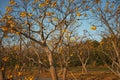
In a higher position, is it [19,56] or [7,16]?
[7,16]

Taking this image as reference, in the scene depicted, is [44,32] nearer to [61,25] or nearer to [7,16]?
[61,25]

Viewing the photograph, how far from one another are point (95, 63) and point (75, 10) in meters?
34.0

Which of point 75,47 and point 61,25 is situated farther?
point 75,47

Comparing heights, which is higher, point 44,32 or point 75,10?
point 75,10

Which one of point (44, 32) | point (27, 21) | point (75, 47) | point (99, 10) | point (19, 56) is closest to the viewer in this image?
point (99, 10)

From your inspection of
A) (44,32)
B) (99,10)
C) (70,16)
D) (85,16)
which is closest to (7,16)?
(44,32)

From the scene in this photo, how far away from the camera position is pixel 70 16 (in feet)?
20.8

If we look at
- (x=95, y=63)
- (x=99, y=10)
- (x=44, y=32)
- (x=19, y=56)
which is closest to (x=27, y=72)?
(x=19, y=56)

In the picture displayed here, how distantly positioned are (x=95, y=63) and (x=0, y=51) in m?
30.1

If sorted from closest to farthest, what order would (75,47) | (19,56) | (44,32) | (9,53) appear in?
(44,32) < (19,56) < (9,53) < (75,47)

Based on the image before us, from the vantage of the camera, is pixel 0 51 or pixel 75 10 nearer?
pixel 75 10

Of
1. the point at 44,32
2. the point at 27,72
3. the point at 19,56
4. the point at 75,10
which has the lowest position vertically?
the point at 27,72

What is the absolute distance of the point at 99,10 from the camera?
5.29 meters

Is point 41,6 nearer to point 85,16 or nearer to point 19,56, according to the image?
point 85,16
